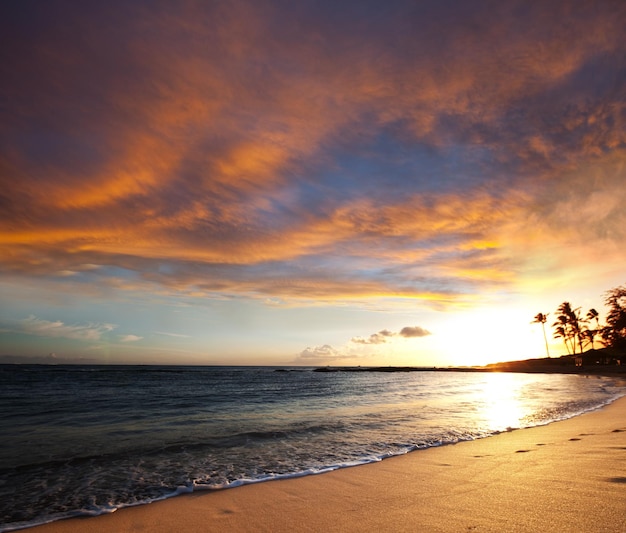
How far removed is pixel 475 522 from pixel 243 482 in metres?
4.58

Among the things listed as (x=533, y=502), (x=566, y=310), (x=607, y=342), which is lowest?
(x=533, y=502)

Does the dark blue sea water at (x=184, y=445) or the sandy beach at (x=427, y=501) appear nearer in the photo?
the sandy beach at (x=427, y=501)

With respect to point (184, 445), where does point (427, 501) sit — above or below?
above

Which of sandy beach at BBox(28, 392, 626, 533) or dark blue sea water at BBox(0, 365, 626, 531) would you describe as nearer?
sandy beach at BBox(28, 392, 626, 533)

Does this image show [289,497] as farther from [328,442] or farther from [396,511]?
[328,442]

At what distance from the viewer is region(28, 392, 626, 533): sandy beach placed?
14.3 feet

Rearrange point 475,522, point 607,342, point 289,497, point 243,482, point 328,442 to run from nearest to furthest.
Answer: point 475,522
point 289,497
point 243,482
point 328,442
point 607,342

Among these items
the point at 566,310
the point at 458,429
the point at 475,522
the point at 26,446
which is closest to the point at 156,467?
the point at 26,446

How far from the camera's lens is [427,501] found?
525 cm

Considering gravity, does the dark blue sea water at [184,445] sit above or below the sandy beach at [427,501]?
below

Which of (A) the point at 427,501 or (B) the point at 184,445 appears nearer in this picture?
(A) the point at 427,501

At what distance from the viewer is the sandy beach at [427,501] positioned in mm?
4359

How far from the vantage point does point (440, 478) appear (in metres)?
6.49

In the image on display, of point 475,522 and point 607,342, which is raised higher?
point 607,342
